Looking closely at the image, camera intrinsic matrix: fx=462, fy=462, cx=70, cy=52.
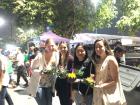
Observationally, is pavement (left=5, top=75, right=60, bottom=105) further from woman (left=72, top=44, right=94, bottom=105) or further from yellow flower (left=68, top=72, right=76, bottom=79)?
yellow flower (left=68, top=72, right=76, bottom=79)

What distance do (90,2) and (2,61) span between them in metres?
25.2

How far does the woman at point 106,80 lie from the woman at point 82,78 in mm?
796

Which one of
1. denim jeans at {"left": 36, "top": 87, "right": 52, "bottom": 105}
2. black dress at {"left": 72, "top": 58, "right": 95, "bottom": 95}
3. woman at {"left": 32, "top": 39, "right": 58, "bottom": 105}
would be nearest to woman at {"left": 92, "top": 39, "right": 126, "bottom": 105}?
black dress at {"left": 72, "top": 58, "right": 95, "bottom": 95}

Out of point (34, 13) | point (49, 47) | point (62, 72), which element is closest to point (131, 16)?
point (34, 13)

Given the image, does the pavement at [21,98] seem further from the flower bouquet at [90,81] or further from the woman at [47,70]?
the flower bouquet at [90,81]

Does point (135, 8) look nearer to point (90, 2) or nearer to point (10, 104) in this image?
point (90, 2)

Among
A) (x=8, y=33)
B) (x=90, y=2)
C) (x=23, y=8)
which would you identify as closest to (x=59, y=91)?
(x=23, y=8)

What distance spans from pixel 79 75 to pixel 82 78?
0.24ft

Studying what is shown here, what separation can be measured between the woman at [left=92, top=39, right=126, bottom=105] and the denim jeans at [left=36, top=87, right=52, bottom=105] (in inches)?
74.4

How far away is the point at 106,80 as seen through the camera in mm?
6637

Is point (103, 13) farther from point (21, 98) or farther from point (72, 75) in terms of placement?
point (72, 75)

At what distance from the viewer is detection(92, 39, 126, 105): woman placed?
21.3ft

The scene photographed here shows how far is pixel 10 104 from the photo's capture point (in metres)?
10.5

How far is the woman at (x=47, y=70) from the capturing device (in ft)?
27.7
